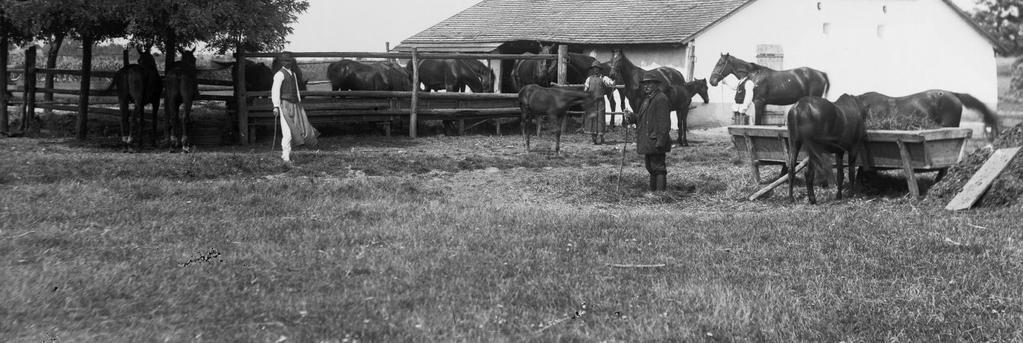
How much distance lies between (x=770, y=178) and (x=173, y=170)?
8100 millimetres

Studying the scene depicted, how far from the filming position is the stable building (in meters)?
27.8

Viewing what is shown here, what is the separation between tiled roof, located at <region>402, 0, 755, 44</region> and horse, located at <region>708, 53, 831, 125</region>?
5708 mm

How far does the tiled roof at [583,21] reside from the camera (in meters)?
28.6

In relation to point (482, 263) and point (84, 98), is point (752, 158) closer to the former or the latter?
point (482, 263)

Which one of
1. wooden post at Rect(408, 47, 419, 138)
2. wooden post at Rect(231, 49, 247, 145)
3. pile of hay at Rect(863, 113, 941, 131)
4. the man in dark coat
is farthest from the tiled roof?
pile of hay at Rect(863, 113, 941, 131)

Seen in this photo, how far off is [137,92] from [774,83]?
12.1 m

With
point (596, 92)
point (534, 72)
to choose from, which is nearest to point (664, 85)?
point (596, 92)

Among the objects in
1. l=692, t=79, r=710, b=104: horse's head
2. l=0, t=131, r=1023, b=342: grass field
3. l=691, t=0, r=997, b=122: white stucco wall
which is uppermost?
l=691, t=0, r=997, b=122: white stucco wall

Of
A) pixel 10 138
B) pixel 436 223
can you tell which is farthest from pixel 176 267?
pixel 10 138

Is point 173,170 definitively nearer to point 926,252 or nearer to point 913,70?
point 926,252

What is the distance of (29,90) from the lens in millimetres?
22500

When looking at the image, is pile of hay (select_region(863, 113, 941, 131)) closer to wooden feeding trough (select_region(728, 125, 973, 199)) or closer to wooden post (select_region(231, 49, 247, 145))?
wooden feeding trough (select_region(728, 125, 973, 199))

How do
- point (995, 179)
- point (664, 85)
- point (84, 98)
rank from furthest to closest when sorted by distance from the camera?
point (84, 98)
point (664, 85)
point (995, 179)

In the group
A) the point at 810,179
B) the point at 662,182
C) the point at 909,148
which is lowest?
the point at 662,182
